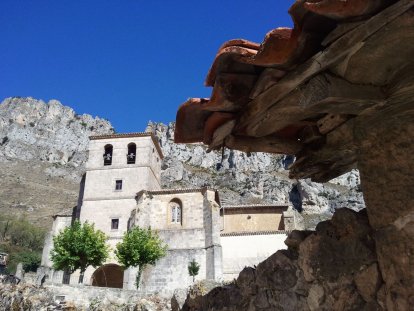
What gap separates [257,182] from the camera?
248 feet

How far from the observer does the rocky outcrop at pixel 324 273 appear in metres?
2.52

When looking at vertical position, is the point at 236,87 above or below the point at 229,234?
below

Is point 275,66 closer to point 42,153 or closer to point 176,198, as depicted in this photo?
point 176,198

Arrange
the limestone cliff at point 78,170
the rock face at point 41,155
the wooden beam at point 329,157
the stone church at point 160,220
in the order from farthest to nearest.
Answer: the rock face at point 41,155, the limestone cliff at point 78,170, the stone church at point 160,220, the wooden beam at point 329,157

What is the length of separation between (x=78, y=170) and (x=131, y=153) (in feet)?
219

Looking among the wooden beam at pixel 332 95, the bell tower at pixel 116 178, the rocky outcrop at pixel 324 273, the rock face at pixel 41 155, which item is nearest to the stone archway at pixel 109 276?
the bell tower at pixel 116 178

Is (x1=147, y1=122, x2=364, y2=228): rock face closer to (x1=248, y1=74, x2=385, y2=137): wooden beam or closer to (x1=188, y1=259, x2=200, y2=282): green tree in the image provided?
(x1=188, y1=259, x2=200, y2=282): green tree

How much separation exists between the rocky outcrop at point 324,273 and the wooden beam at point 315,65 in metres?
0.93

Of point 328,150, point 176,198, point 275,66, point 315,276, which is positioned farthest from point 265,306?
point 176,198

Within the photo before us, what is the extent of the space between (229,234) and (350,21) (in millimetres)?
28418

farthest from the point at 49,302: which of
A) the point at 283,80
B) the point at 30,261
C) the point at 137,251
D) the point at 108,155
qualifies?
the point at 30,261

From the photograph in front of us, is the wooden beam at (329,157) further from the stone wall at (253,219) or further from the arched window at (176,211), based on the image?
the stone wall at (253,219)

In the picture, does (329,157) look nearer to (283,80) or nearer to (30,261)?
(283,80)

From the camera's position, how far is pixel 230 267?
95.0ft
